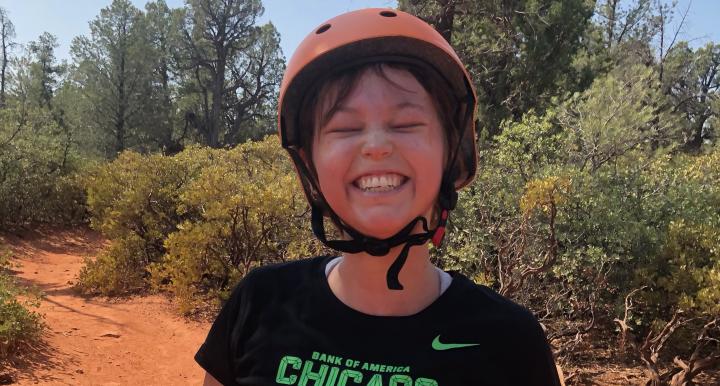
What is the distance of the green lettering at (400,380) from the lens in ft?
3.70

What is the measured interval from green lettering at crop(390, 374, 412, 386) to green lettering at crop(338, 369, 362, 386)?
8cm

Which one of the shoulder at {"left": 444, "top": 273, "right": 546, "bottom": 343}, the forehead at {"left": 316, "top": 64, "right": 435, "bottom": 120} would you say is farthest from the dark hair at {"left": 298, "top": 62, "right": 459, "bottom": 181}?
the shoulder at {"left": 444, "top": 273, "right": 546, "bottom": 343}

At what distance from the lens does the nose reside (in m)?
1.17

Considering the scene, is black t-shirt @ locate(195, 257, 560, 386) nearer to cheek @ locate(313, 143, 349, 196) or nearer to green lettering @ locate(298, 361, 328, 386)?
green lettering @ locate(298, 361, 328, 386)

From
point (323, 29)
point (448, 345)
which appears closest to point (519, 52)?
point (323, 29)

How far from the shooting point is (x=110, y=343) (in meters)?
6.07

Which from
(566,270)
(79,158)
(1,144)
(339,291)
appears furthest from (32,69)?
(339,291)

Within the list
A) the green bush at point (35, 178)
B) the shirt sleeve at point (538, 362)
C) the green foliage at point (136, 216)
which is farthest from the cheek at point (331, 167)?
the green bush at point (35, 178)

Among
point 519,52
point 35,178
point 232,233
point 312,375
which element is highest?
point 519,52

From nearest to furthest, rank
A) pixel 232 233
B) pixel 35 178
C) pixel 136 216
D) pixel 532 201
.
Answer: pixel 532 201 < pixel 232 233 < pixel 136 216 < pixel 35 178

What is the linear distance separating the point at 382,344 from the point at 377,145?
47 cm

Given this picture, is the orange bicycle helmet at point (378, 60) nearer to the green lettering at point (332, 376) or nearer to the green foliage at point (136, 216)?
the green lettering at point (332, 376)

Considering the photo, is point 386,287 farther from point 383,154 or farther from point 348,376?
point 383,154

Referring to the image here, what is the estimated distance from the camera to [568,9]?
11.4 meters
